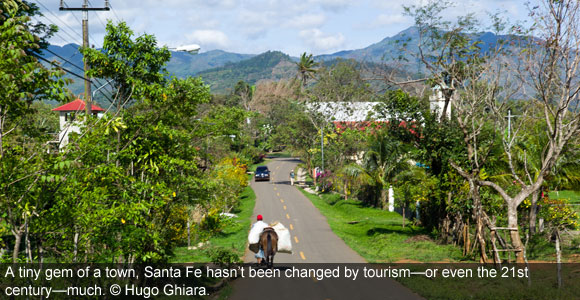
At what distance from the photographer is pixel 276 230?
47.8 feet

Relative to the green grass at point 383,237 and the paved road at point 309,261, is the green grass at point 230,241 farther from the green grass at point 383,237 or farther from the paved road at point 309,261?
the green grass at point 383,237

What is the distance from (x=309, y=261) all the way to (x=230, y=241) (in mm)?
7615

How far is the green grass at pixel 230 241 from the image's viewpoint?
20772 millimetres

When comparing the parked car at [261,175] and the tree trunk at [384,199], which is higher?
the parked car at [261,175]

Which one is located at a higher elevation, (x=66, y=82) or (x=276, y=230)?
(x=66, y=82)

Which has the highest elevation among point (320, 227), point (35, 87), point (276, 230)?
point (35, 87)

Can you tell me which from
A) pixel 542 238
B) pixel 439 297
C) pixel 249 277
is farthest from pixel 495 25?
pixel 249 277

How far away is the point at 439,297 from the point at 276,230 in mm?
4876

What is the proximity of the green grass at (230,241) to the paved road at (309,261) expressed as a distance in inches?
37.4

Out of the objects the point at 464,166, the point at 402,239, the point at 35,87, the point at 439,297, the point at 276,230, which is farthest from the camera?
the point at 402,239

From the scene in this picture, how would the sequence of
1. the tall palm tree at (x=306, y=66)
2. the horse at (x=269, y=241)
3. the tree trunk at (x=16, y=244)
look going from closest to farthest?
1. the tree trunk at (x=16, y=244)
2. the horse at (x=269, y=241)
3. the tall palm tree at (x=306, y=66)

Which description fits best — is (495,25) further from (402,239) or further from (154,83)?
(154,83)

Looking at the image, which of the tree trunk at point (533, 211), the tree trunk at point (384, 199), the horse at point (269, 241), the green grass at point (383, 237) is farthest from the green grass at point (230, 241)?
the tree trunk at point (533, 211)

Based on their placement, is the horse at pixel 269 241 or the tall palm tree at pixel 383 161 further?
the tall palm tree at pixel 383 161
